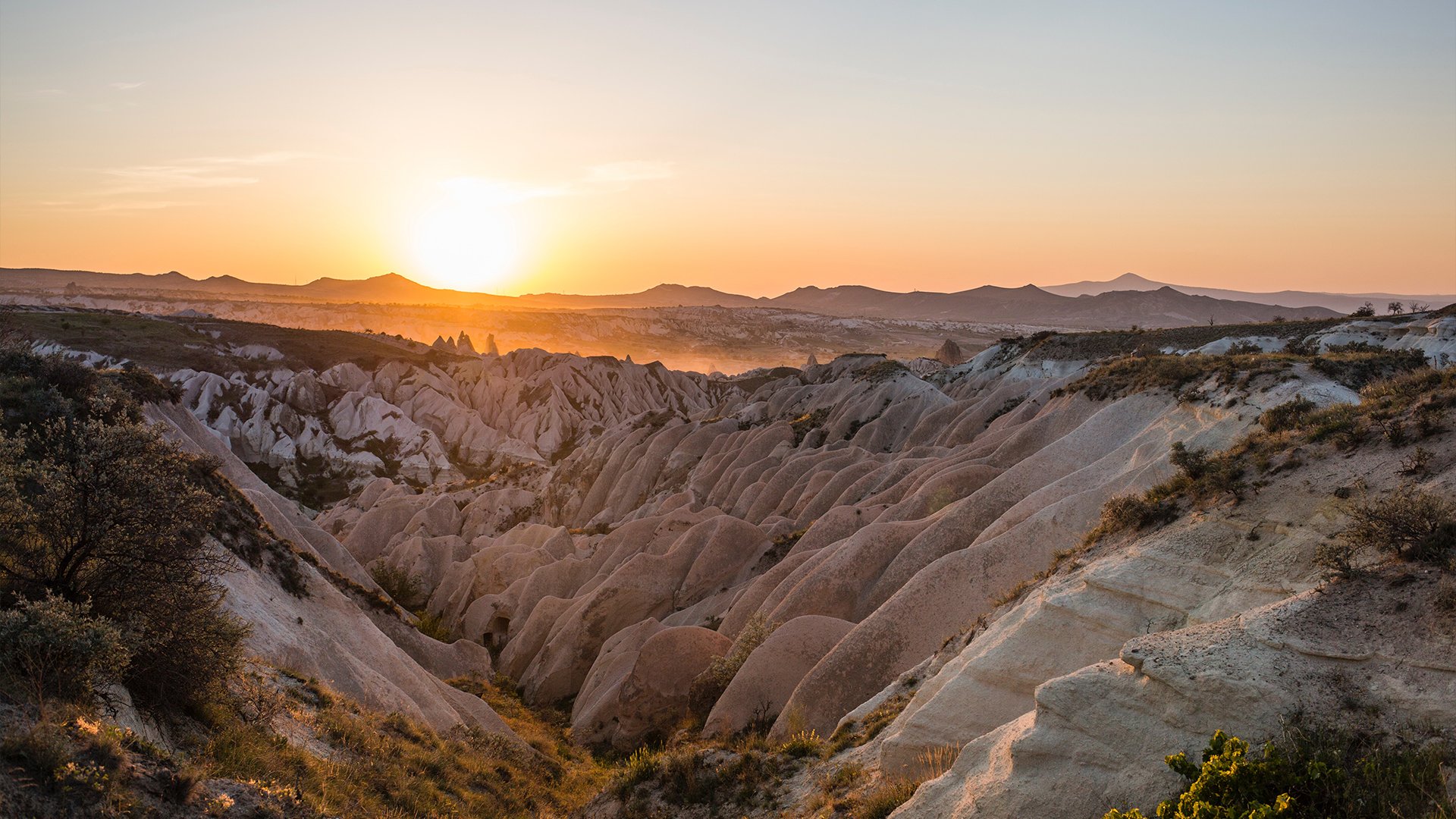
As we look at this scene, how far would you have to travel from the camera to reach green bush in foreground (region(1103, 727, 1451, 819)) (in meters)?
6.13

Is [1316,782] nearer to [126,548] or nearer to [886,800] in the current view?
[886,800]

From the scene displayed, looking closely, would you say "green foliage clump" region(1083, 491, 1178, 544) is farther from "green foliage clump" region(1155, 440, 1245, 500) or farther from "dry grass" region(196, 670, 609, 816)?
"dry grass" region(196, 670, 609, 816)

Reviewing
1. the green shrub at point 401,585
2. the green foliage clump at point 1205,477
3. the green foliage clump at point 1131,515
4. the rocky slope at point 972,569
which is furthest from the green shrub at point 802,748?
the green shrub at point 401,585

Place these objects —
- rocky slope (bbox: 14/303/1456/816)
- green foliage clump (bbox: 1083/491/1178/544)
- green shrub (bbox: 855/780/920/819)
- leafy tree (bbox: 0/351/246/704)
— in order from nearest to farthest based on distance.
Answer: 1. rocky slope (bbox: 14/303/1456/816)
2. leafy tree (bbox: 0/351/246/704)
3. green shrub (bbox: 855/780/920/819)
4. green foliage clump (bbox: 1083/491/1178/544)

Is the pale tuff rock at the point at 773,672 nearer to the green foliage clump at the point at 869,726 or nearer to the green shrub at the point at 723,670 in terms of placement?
the green shrub at the point at 723,670

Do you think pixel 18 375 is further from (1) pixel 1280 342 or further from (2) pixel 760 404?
(1) pixel 1280 342

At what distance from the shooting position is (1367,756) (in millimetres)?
6562

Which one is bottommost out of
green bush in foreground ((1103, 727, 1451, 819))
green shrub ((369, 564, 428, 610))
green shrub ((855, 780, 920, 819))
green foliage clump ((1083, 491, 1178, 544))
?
green shrub ((369, 564, 428, 610))

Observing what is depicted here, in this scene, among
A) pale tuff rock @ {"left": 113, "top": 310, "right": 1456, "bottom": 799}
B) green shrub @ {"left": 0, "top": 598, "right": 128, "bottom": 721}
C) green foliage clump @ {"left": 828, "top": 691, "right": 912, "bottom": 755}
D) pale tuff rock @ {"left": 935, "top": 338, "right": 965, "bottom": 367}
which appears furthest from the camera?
pale tuff rock @ {"left": 935, "top": 338, "right": 965, "bottom": 367}

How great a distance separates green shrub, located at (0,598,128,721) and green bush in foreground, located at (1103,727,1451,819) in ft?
34.1

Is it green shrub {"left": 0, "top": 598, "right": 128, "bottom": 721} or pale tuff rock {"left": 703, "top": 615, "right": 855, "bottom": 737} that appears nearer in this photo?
green shrub {"left": 0, "top": 598, "right": 128, "bottom": 721}

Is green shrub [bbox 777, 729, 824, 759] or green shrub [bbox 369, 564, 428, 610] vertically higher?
green shrub [bbox 777, 729, 824, 759]

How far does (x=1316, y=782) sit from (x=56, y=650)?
492 inches

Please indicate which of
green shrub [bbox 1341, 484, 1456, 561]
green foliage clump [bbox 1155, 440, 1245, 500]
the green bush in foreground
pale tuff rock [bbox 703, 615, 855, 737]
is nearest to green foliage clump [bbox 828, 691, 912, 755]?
pale tuff rock [bbox 703, 615, 855, 737]
